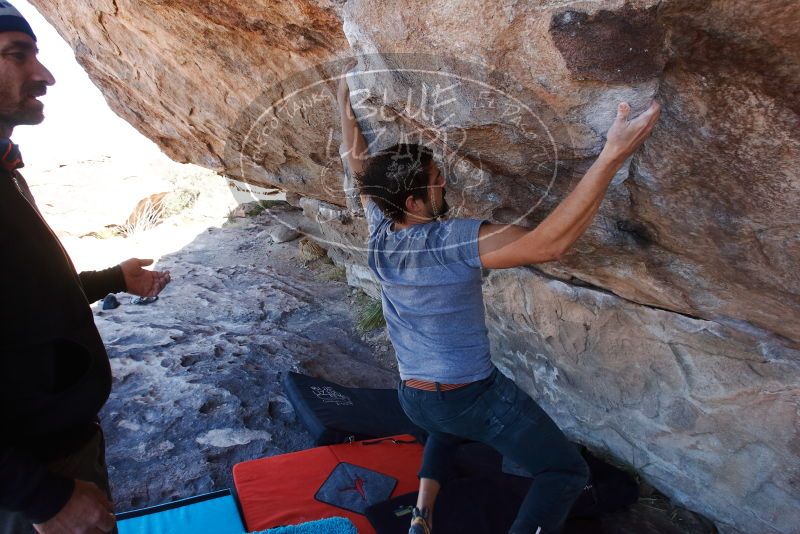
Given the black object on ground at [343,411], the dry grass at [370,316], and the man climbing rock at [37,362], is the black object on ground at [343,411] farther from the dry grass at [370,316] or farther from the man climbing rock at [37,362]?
the man climbing rock at [37,362]

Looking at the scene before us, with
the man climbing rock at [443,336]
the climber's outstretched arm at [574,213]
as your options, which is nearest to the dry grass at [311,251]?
the man climbing rock at [443,336]

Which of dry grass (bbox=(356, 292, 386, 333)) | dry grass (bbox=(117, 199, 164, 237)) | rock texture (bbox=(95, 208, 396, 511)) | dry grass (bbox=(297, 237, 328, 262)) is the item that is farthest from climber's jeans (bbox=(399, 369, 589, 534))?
dry grass (bbox=(117, 199, 164, 237))

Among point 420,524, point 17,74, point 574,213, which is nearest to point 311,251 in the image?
point 420,524

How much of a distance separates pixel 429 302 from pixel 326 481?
1.50m

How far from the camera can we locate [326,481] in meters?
2.97

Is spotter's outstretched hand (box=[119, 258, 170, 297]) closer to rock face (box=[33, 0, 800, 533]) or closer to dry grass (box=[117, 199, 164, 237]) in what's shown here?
rock face (box=[33, 0, 800, 533])

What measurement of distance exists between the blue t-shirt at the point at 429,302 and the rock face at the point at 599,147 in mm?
406

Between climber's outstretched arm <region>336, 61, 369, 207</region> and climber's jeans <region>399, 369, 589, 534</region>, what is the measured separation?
0.87m

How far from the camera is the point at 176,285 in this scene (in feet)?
17.6

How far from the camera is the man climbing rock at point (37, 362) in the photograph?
1327 mm

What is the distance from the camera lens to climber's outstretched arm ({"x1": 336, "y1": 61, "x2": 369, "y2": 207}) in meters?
2.27

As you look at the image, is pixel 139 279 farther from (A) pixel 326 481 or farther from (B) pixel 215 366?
(B) pixel 215 366

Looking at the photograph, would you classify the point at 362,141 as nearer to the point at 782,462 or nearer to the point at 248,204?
the point at 782,462

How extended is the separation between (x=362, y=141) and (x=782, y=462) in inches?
82.3
